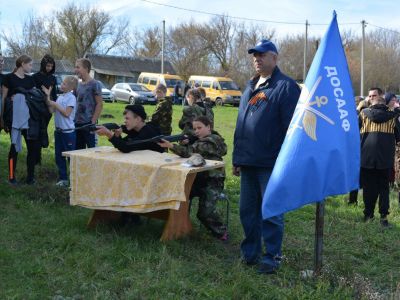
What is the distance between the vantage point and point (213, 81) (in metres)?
36.3

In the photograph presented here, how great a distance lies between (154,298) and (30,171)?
4.18 m

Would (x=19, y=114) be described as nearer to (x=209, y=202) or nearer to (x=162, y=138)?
(x=162, y=138)

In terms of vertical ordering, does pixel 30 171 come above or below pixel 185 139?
Answer: below

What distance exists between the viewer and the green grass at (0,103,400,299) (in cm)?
420

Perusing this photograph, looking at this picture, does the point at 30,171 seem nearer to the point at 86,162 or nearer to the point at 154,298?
the point at 86,162

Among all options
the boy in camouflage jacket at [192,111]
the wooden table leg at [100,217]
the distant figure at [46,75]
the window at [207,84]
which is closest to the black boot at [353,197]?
the boy in camouflage jacket at [192,111]

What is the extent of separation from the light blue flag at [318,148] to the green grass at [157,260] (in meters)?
0.75

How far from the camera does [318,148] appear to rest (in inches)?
166

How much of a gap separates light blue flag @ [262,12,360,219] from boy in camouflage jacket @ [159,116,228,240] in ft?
5.12

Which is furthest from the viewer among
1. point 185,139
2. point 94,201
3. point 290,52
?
point 290,52

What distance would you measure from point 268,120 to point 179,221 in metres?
1.55

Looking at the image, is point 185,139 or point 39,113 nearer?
point 185,139

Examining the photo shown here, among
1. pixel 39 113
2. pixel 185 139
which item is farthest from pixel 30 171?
pixel 185 139

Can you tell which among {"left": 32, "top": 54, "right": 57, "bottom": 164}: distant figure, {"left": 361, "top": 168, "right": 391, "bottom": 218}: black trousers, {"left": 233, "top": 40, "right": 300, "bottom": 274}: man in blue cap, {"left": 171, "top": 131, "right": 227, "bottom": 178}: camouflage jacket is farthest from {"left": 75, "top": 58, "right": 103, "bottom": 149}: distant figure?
{"left": 361, "top": 168, "right": 391, "bottom": 218}: black trousers
